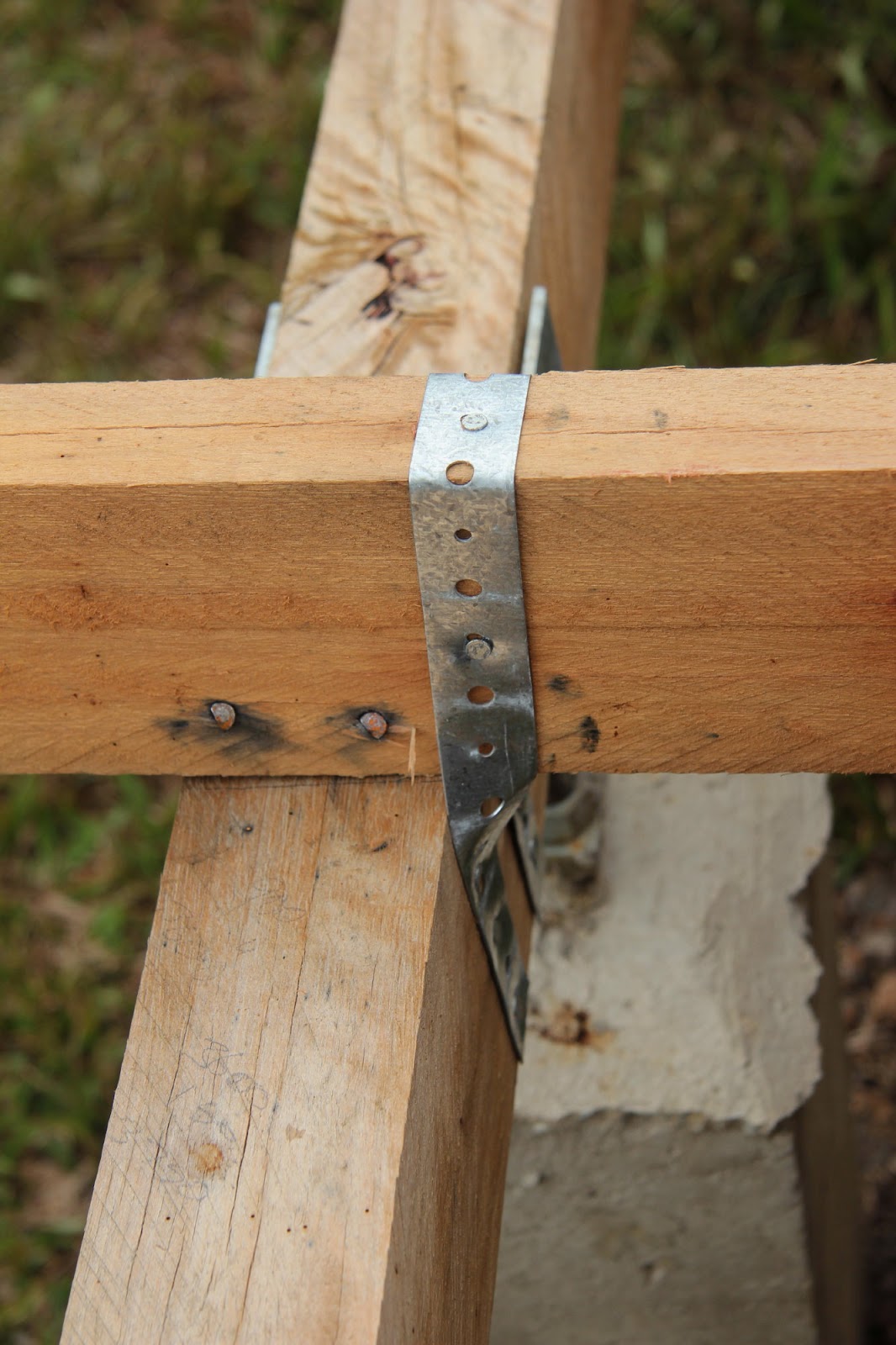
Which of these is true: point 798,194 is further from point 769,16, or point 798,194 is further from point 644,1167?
point 644,1167

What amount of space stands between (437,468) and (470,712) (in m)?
0.20

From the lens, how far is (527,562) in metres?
0.82

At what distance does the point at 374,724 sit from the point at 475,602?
0.15 m

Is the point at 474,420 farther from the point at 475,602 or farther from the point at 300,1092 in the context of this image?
the point at 300,1092

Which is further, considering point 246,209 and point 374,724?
point 246,209

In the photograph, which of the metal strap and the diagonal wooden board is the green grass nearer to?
the diagonal wooden board

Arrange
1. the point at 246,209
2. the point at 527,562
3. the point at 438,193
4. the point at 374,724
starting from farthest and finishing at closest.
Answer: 1. the point at 246,209
2. the point at 438,193
3. the point at 374,724
4. the point at 527,562

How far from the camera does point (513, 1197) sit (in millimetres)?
1908

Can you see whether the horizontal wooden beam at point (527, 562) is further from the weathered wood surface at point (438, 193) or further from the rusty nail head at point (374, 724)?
the weathered wood surface at point (438, 193)

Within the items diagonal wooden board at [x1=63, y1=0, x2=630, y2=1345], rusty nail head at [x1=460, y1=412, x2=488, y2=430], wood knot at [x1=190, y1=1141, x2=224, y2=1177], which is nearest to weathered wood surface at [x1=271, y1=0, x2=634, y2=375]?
diagonal wooden board at [x1=63, y1=0, x2=630, y2=1345]

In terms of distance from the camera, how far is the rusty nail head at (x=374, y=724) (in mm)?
940

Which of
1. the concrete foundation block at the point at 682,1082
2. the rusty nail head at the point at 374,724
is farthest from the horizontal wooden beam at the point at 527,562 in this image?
the concrete foundation block at the point at 682,1082

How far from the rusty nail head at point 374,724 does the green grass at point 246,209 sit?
1.83 meters

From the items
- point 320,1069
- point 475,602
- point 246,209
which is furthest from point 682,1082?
point 246,209
